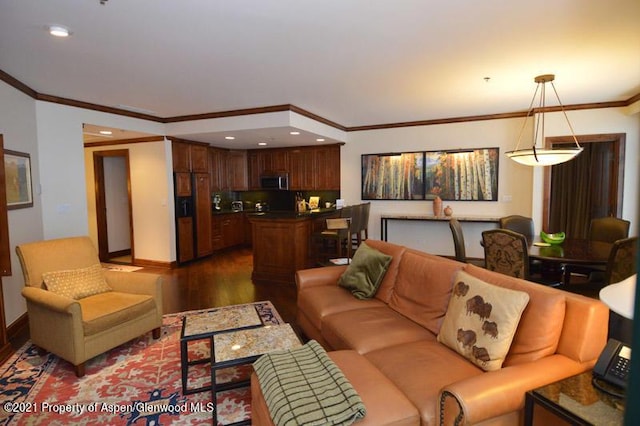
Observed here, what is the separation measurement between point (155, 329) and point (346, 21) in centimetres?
314

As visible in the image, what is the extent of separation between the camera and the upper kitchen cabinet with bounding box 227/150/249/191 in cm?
790

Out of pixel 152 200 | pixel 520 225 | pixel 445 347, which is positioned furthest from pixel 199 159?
pixel 445 347

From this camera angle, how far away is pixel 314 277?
11.1 feet

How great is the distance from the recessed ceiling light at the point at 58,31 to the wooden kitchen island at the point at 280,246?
316cm

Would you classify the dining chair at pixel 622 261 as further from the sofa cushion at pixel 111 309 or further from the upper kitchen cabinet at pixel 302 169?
the upper kitchen cabinet at pixel 302 169

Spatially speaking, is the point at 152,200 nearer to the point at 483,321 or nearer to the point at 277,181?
the point at 277,181

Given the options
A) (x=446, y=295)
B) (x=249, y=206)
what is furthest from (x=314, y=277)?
(x=249, y=206)

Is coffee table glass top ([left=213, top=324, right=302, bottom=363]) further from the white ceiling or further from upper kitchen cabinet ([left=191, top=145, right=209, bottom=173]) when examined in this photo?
upper kitchen cabinet ([left=191, top=145, right=209, bottom=173])

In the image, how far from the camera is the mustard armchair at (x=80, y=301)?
2660mm

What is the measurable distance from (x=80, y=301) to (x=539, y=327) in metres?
3.48

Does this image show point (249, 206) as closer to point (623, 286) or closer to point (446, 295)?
point (446, 295)

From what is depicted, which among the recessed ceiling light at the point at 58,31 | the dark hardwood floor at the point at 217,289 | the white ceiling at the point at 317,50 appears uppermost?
the white ceiling at the point at 317,50

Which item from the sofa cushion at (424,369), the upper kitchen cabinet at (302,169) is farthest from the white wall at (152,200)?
the sofa cushion at (424,369)

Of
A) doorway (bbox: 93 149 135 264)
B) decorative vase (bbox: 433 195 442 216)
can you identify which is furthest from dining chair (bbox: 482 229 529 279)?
doorway (bbox: 93 149 135 264)
